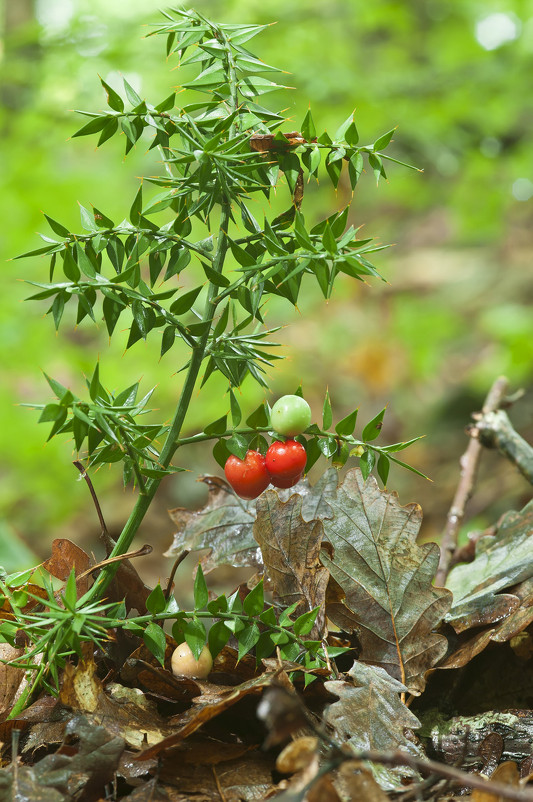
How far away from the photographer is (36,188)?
13.9 ft

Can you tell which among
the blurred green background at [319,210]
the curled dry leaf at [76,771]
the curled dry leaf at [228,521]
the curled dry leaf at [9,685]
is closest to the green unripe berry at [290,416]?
the curled dry leaf at [228,521]

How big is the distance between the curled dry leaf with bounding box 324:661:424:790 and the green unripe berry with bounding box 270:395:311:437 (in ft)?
1.08

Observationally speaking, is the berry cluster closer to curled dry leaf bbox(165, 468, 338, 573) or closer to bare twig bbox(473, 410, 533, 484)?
curled dry leaf bbox(165, 468, 338, 573)

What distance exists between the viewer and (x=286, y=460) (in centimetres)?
95

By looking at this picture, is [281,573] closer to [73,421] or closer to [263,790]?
[263,790]

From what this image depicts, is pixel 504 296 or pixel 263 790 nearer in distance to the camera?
pixel 263 790

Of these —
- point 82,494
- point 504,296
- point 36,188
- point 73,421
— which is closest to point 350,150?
point 73,421

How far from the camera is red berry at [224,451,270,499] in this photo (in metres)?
0.98

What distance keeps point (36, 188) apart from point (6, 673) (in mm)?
3752

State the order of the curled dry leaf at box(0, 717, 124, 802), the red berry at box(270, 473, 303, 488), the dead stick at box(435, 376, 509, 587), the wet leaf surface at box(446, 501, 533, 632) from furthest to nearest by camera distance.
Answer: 1. the dead stick at box(435, 376, 509, 587)
2. the wet leaf surface at box(446, 501, 533, 632)
3. the red berry at box(270, 473, 303, 488)
4. the curled dry leaf at box(0, 717, 124, 802)

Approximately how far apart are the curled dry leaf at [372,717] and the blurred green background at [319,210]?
171 centimetres

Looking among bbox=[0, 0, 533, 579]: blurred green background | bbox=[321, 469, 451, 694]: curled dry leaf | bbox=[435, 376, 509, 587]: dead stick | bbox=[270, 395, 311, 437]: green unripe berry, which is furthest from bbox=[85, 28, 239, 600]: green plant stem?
bbox=[0, 0, 533, 579]: blurred green background

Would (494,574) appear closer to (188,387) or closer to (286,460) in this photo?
(286,460)

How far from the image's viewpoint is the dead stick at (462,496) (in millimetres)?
1539
